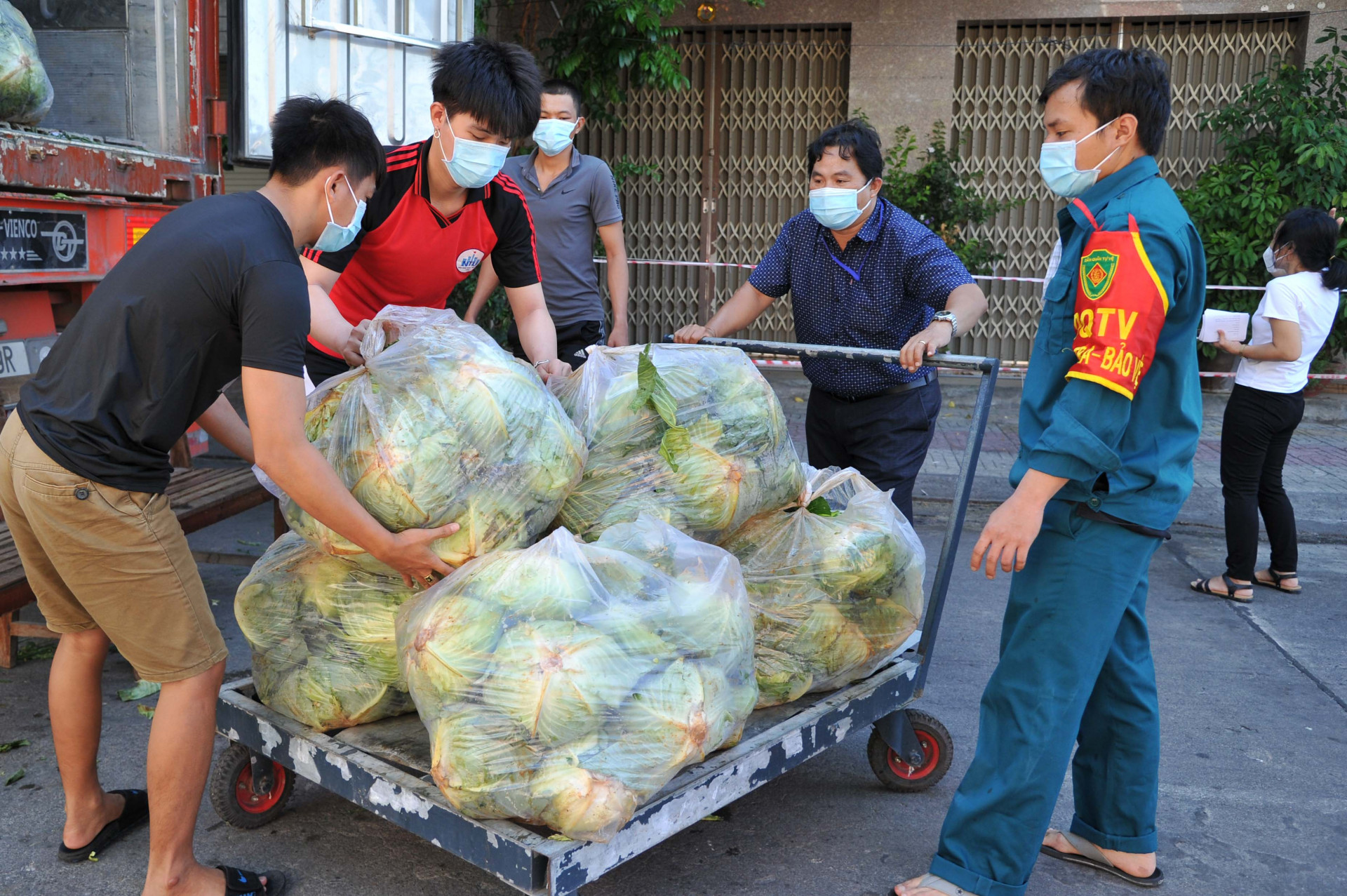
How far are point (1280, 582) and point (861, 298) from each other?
301 cm

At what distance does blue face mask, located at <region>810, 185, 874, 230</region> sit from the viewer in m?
3.51

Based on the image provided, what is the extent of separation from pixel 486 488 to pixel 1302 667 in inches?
140

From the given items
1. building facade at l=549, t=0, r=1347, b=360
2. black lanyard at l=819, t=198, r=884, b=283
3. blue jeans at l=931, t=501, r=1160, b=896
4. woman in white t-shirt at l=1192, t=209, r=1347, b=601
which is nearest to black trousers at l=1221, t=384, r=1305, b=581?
woman in white t-shirt at l=1192, t=209, r=1347, b=601

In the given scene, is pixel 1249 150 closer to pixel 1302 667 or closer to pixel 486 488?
pixel 1302 667

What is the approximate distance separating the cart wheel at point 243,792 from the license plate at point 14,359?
199 cm

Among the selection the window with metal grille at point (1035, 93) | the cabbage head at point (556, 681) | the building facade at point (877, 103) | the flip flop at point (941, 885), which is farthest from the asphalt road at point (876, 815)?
the building facade at point (877, 103)

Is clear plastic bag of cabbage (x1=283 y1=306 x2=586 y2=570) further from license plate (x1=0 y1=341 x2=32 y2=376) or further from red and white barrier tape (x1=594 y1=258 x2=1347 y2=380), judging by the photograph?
red and white barrier tape (x1=594 y1=258 x2=1347 y2=380)

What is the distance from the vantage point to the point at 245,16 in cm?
477

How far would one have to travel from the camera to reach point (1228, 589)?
199 inches

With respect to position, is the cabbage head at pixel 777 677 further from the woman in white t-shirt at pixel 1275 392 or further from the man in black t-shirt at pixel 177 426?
the woman in white t-shirt at pixel 1275 392

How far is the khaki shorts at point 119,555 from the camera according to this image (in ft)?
7.36

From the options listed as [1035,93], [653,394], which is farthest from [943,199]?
[653,394]

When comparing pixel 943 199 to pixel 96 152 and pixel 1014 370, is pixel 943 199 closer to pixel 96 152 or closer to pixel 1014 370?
pixel 1014 370

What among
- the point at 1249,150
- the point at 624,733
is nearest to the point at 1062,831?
the point at 624,733
